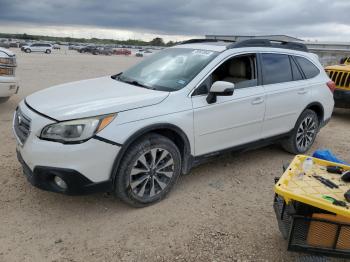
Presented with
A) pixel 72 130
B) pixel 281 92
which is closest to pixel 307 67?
pixel 281 92

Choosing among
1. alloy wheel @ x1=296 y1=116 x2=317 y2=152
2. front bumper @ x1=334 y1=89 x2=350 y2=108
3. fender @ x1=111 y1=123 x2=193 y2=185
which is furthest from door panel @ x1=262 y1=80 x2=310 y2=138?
front bumper @ x1=334 y1=89 x2=350 y2=108

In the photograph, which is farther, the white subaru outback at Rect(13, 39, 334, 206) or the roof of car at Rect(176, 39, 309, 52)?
the roof of car at Rect(176, 39, 309, 52)

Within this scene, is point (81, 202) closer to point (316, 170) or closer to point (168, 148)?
point (168, 148)

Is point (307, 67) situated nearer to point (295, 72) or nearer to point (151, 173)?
point (295, 72)

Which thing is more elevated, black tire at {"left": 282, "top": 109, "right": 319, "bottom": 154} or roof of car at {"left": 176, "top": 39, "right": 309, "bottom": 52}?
roof of car at {"left": 176, "top": 39, "right": 309, "bottom": 52}

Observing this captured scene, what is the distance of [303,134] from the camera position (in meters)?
5.45

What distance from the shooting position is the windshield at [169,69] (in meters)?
3.98

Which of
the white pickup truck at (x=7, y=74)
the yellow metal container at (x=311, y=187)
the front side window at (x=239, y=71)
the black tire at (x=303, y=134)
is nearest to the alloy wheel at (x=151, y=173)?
the front side window at (x=239, y=71)

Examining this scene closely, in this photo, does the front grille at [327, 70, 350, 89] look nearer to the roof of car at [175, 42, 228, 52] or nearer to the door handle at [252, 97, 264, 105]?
the door handle at [252, 97, 264, 105]

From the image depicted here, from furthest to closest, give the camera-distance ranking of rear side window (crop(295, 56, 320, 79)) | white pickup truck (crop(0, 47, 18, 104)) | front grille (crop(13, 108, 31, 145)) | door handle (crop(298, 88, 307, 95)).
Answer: white pickup truck (crop(0, 47, 18, 104)), rear side window (crop(295, 56, 320, 79)), door handle (crop(298, 88, 307, 95)), front grille (crop(13, 108, 31, 145))

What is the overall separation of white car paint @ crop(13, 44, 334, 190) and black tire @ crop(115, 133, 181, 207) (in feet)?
0.52

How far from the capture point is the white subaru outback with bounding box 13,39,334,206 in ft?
10.4

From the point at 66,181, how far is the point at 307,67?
158 inches

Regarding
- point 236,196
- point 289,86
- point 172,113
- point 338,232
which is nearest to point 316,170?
point 338,232
